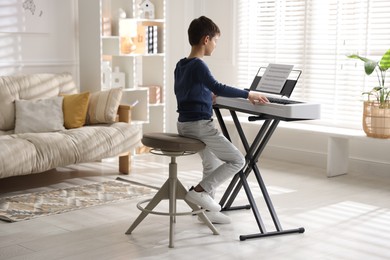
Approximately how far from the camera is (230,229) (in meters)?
3.81

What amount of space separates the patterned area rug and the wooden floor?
0.39ft

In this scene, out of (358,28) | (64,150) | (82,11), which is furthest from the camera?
(82,11)

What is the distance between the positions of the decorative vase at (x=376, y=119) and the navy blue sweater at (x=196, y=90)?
1.93 meters

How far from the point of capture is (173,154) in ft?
11.5

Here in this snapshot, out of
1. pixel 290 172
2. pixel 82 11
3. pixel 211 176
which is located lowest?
pixel 290 172

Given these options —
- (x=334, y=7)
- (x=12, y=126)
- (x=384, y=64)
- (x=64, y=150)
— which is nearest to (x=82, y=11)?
(x=12, y=126)

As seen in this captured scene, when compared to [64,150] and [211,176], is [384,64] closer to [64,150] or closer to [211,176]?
[211,176]

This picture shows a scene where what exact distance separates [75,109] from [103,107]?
231 mm

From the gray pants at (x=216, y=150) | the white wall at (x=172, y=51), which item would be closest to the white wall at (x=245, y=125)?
the white wall at (x=172, y=51)

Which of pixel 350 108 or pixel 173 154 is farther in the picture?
pixel 350 108

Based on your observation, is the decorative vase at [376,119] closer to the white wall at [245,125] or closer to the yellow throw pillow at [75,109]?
the white wall at [245,125]

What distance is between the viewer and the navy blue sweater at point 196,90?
11.6 ft

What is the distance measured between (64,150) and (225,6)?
2.56 metres

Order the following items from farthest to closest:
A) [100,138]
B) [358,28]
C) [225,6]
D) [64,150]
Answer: [225,6] < [358,28] < [100,138] < [64,150]
